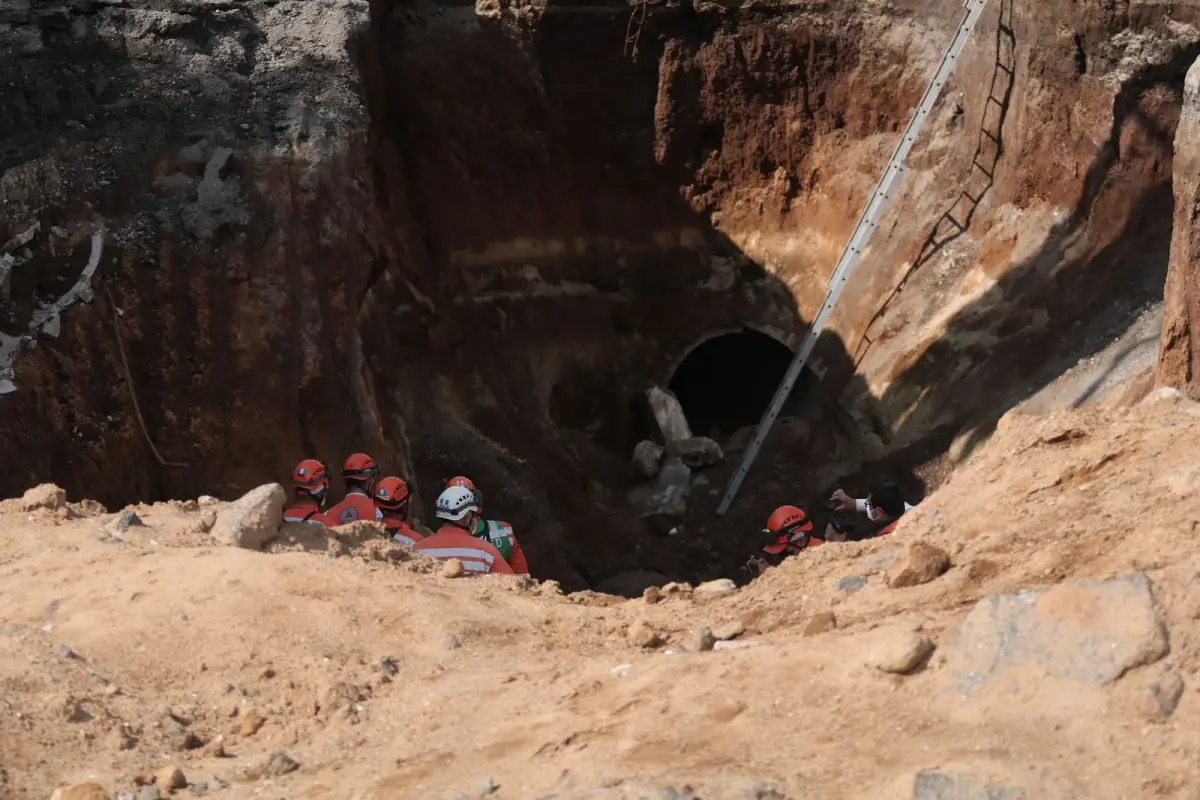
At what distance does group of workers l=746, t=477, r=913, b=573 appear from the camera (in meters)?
8.79

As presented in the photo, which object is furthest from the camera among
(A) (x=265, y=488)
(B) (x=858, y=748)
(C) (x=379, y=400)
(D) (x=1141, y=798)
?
(C) (x=379, y=400)

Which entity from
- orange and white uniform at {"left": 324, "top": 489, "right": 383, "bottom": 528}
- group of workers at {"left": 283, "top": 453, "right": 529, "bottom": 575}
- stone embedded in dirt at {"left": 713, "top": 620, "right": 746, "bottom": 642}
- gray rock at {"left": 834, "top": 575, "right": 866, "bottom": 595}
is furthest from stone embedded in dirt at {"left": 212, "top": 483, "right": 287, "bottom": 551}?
gray rock at {"left": 834, "top": 575, "right": 866, "bottom": 595}

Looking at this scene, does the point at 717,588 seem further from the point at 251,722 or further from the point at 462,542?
the point at 251,722

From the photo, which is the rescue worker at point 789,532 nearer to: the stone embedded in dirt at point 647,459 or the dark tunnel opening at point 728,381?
the stone embedded in dirt at point 647,459

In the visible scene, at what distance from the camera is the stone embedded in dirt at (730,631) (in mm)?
5375

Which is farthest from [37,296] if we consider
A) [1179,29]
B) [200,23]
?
[1179,29]

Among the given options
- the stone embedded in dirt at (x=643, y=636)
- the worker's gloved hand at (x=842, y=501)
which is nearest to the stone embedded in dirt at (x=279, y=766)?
the stone embedded in dirt at (x=643, y=636)

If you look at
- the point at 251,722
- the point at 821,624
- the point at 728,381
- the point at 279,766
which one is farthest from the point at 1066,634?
the point at 728,381

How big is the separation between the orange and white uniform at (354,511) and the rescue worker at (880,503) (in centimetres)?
347

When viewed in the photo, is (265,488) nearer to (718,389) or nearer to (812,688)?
(812,688)

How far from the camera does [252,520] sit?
6785mm

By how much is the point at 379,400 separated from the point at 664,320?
423 centimetres

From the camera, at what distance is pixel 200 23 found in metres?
11.3

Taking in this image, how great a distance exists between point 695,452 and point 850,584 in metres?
8.71
